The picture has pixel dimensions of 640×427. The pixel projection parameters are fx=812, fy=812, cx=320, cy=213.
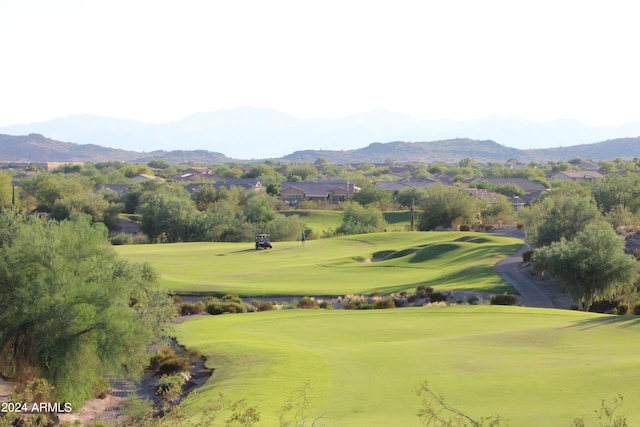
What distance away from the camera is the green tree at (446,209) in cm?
8406

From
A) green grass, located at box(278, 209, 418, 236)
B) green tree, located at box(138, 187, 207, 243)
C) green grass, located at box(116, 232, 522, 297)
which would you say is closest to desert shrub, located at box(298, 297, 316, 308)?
green grass, located at box(116, 232, 522, 297)

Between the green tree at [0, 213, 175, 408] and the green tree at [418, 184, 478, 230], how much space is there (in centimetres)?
6433

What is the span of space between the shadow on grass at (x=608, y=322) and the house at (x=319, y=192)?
324 feet

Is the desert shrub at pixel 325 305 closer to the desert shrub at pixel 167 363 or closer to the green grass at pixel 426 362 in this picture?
the green grass at pixel 426 362

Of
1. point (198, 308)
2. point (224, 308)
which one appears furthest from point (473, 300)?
point (198, 308)

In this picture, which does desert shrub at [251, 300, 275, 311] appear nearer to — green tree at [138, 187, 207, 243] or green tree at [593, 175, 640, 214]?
green tree at [593, 175, 640, 214]

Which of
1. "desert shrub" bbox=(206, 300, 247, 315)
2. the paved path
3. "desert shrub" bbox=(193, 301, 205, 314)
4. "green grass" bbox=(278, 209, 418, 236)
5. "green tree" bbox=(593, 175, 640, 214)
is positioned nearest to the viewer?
"desert shrub" bbox=(206, 300, 247, 315)

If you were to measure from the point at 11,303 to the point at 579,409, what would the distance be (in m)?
13.9

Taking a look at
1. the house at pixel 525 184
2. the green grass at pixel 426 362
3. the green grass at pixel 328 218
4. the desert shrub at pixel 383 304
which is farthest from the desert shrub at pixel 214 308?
the house at pixel 525 184

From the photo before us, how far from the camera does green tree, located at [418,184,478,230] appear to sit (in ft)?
276

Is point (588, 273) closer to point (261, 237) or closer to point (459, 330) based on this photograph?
point (459, 330)

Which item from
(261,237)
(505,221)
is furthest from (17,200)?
(505,221)

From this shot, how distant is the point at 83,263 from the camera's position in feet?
72.5

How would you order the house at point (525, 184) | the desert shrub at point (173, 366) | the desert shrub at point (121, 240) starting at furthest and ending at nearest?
the house at point (525, 184) → the desert shrub at point (121, 240) → the desert shrub at point (173, 366)
